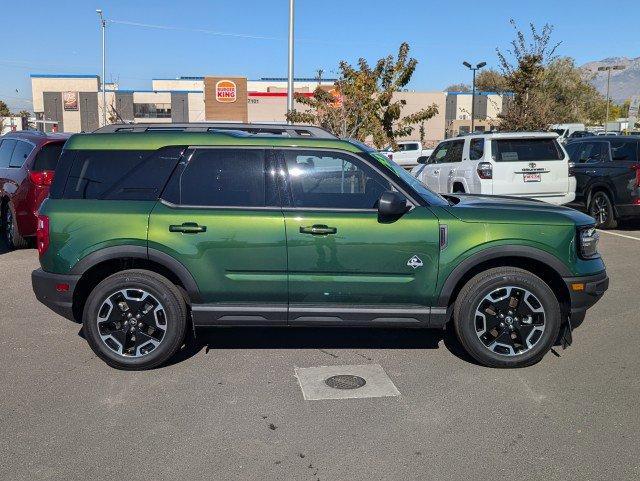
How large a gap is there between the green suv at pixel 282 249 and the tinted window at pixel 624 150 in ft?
25.0

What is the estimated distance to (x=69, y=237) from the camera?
4828mm

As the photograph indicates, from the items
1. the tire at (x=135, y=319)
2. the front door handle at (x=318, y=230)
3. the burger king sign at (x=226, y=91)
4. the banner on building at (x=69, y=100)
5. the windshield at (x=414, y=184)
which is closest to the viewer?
the front door handle at (x=318, y=230)

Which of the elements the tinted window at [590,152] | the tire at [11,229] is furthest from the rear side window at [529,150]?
the tire at [11,229]

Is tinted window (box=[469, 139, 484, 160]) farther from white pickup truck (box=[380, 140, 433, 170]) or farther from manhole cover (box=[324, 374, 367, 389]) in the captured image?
white pickup truck (box=[380, 140, 433, 170])

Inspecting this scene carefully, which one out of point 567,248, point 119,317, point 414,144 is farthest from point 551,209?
point 414,144

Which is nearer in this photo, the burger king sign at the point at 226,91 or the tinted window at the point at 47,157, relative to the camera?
the tinted window at the point at 47,157

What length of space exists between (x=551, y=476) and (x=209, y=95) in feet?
127

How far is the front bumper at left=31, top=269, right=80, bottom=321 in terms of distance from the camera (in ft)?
15.9

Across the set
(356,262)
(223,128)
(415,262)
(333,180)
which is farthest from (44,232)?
(415,262)

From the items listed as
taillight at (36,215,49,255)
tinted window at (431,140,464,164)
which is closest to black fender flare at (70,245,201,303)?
taillight at (36,215,49,255)

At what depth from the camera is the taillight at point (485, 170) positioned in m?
11.0

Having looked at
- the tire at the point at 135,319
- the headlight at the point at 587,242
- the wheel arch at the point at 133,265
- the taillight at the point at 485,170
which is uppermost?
the taillight at the point at 485,170

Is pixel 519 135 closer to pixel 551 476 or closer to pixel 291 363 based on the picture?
pixel 291 363

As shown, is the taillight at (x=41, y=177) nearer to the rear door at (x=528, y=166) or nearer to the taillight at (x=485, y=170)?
the taillight at (x=485, y=170)
